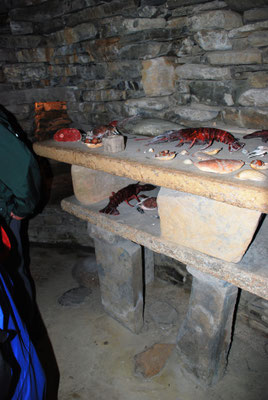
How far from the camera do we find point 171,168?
1.86 meters

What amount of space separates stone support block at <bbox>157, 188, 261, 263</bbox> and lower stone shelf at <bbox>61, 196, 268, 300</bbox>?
62 mm

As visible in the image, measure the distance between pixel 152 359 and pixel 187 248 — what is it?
1561 mm

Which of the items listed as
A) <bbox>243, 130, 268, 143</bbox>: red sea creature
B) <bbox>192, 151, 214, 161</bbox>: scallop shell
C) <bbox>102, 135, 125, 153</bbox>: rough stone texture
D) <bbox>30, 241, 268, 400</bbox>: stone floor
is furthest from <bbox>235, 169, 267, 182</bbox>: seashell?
<bbox>30, 241, 268, 400</bbox>: stone floor

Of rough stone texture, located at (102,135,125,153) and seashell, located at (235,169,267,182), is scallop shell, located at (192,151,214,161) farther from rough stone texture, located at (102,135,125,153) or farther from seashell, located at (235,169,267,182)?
rough stone texture, located at (102,135,125,153)

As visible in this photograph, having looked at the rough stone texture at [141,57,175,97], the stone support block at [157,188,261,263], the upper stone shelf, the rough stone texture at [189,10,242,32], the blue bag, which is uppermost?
the rough stone texture at [189,10,242,32]

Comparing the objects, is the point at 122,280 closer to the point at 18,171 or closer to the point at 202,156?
the point at 18,171

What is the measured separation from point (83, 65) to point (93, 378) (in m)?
3.97

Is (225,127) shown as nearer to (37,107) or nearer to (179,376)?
(179,376)

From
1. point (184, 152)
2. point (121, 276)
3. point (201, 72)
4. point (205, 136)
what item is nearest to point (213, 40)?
point (201, 72)

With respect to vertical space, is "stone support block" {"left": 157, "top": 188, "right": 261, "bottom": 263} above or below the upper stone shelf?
below

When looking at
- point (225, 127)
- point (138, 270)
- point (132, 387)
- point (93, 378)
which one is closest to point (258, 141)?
point (225, 127)

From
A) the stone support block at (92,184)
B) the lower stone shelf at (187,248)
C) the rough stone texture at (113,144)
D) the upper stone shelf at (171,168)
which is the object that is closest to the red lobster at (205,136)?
the upper stone shelf at (171,168)

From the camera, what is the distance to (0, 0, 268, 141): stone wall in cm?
259

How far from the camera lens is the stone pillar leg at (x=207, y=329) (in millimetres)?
2254
